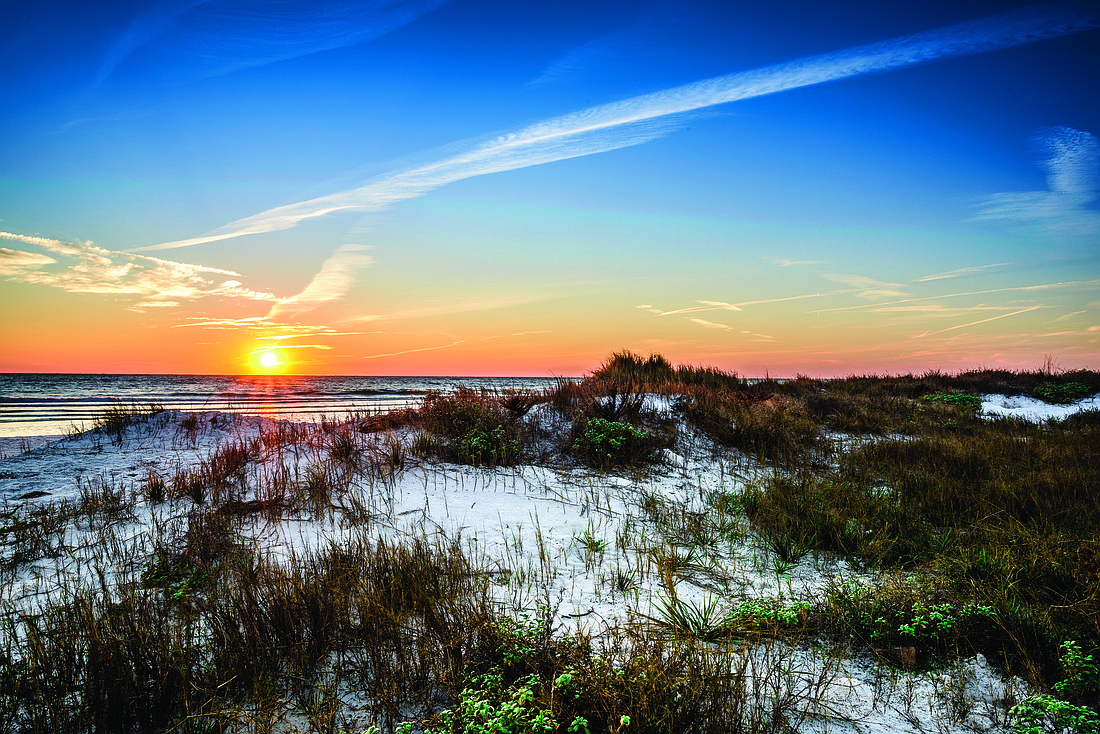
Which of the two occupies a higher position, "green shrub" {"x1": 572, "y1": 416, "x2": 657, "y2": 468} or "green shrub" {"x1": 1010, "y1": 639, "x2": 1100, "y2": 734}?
"green shrub" {"x1": 572, "y1": 416, "x2": 657, "y2": 468}

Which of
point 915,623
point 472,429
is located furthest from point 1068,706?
point 472,429

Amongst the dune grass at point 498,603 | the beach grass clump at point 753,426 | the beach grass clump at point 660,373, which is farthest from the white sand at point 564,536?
the beach grass clump at point 660,373

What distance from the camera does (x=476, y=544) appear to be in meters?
4.56

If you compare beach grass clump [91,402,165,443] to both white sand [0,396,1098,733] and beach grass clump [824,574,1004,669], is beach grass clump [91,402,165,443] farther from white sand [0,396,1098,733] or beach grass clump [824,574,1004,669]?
beach grass clump [824,574,1004,669]

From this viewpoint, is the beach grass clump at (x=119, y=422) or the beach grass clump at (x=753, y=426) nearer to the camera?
the beach grass clump at (x=119, y=422)

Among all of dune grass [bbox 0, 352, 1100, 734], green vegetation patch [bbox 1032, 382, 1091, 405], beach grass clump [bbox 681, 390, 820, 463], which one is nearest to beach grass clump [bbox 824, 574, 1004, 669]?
dune grass [bbox 0, 352, 1100, 734]

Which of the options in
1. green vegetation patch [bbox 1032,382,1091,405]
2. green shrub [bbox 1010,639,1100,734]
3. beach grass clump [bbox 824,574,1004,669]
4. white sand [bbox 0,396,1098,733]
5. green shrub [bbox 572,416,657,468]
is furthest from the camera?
green vegetation patch [bbox 1032,382,1091,405]

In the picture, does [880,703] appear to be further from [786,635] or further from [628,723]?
[628,723]

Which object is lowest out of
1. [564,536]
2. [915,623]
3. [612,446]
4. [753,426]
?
[564,536]

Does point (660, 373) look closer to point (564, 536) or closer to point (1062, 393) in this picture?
point (564, 536)

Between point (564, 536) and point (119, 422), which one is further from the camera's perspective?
point (119, 422)

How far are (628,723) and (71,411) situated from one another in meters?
20.4

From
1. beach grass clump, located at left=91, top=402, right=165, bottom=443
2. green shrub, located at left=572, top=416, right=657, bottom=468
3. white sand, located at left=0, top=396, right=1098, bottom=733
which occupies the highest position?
beach grass clump, located at left=91, top=402, right=165, bottom=443

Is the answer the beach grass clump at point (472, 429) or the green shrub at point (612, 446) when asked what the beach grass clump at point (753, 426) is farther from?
the beach grass clump at point (472, 429)
